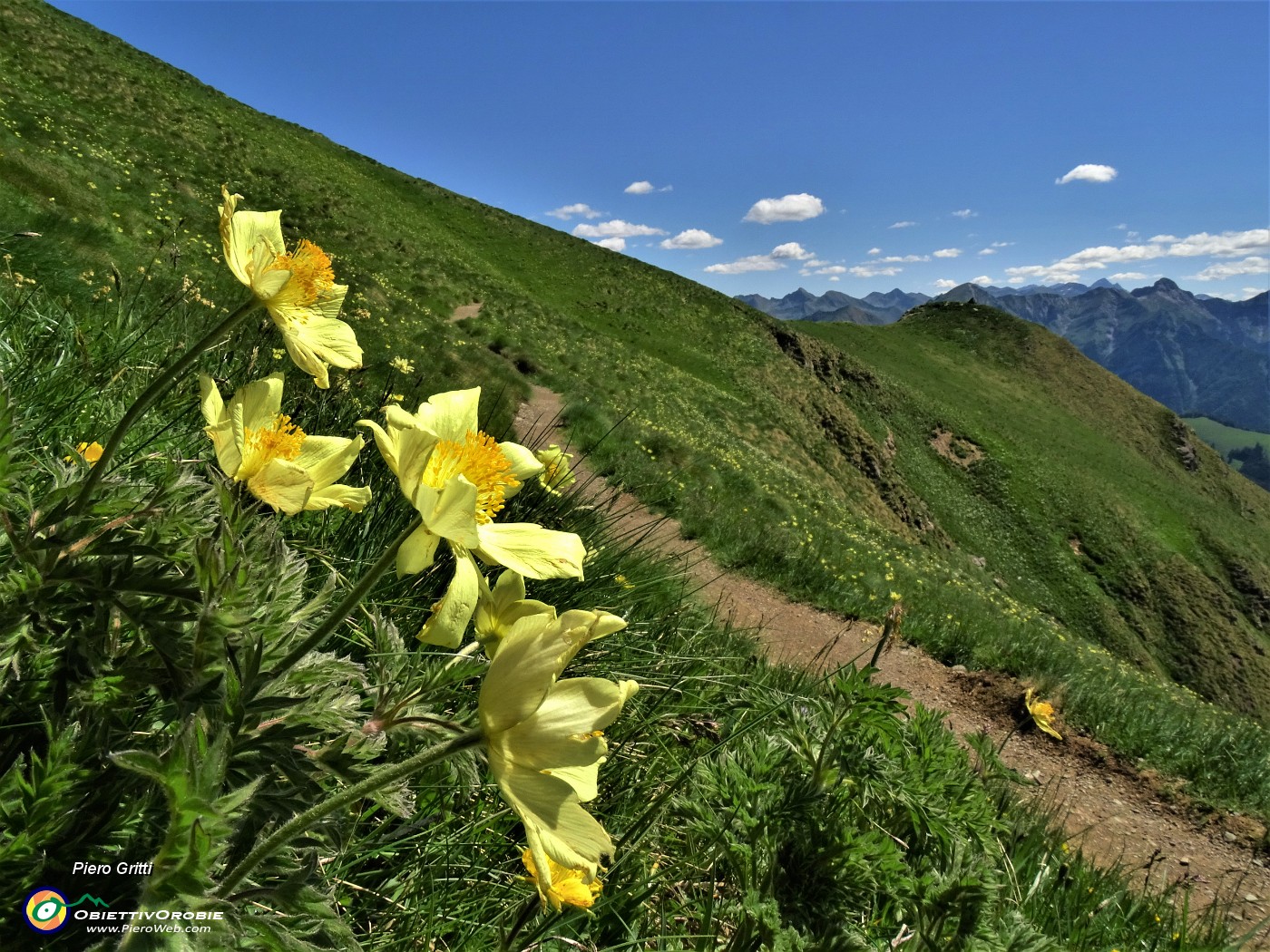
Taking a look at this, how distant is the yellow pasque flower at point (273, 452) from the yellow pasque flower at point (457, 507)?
137 mm

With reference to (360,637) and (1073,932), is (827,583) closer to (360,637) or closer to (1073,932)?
(1073,932)

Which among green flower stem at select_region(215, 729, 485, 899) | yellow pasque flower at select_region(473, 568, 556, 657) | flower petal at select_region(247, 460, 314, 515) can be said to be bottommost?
green flower stem at select_region(215, 729, 485, 899)

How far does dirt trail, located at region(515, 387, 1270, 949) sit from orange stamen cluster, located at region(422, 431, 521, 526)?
2966 millimetres

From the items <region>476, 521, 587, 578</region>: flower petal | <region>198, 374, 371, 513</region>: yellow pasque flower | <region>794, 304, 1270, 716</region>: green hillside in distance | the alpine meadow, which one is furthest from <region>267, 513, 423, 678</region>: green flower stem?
<region>794, 304, 1270, 716</region>: green hillside in distance

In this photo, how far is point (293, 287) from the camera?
1.40 metres

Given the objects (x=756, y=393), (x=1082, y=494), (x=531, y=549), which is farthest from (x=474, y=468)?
(x=1082, y=494)

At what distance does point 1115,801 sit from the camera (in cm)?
653

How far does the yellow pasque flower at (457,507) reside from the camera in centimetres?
100

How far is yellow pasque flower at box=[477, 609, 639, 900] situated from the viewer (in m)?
0.88

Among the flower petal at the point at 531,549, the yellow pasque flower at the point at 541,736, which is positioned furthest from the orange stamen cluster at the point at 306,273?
the yellow pasque flower at the point at 541,736

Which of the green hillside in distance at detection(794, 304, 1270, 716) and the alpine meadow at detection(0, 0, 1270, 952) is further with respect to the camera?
the green hillside in distance at detection(794, 304, 1270, 716)

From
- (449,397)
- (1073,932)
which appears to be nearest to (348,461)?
(449,397)

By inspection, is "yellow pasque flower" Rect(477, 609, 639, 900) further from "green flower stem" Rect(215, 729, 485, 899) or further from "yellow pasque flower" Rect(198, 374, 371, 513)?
"yellow pasque flower" Rect(198, 374, 371, 513)

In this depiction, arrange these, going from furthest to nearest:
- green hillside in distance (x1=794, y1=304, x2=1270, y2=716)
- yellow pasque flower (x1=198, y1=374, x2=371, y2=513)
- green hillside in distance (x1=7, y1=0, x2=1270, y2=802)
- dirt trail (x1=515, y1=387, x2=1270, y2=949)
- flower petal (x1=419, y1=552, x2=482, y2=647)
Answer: green hillside in distance (x1=794, y1=304, x2=1270, y2=716) → green hillside in distance (x1=7, y1=0, x2=1270, y2=802) → dirt trail (x1=515, y1=387, x2=1270, y2=949) → yellow pasque flower (x1=198, y1=374, x2=371, y2=513) → flower petal (x1=419, y1=552, x2=482, y2=647)
